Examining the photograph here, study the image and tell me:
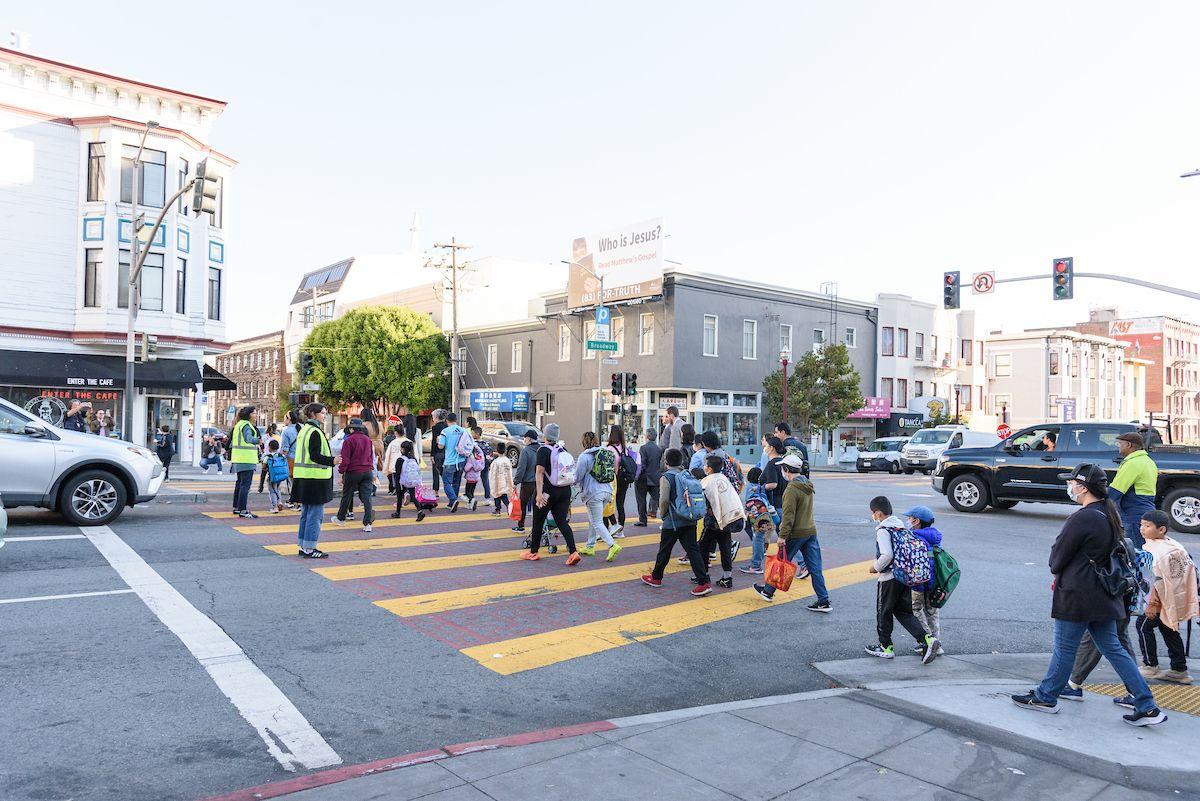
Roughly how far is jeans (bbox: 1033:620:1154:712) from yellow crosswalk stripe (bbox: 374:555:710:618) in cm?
503

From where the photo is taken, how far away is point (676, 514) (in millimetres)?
9000

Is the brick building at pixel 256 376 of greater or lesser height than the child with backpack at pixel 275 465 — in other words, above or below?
above

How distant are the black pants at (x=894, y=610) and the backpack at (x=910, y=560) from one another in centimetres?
11

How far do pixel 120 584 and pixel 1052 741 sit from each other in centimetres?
848

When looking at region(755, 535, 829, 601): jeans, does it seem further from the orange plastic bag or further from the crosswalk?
the crosswalk

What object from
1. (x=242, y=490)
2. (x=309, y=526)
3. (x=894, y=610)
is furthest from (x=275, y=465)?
(x=894, y=610)

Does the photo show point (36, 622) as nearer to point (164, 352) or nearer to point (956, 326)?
point (164, 352)

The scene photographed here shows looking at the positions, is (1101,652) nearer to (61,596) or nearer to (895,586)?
(895,586)

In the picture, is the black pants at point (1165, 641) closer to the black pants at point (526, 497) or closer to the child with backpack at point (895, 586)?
the child with backpack at point (895, 586)

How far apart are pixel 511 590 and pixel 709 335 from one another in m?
32.5

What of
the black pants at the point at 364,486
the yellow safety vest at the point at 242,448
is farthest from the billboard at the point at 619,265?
the black pants at the point at 364,486

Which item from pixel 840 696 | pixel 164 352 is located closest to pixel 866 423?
pixel 164 352

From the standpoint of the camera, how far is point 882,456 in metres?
37.1

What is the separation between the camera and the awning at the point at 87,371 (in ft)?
81.6
